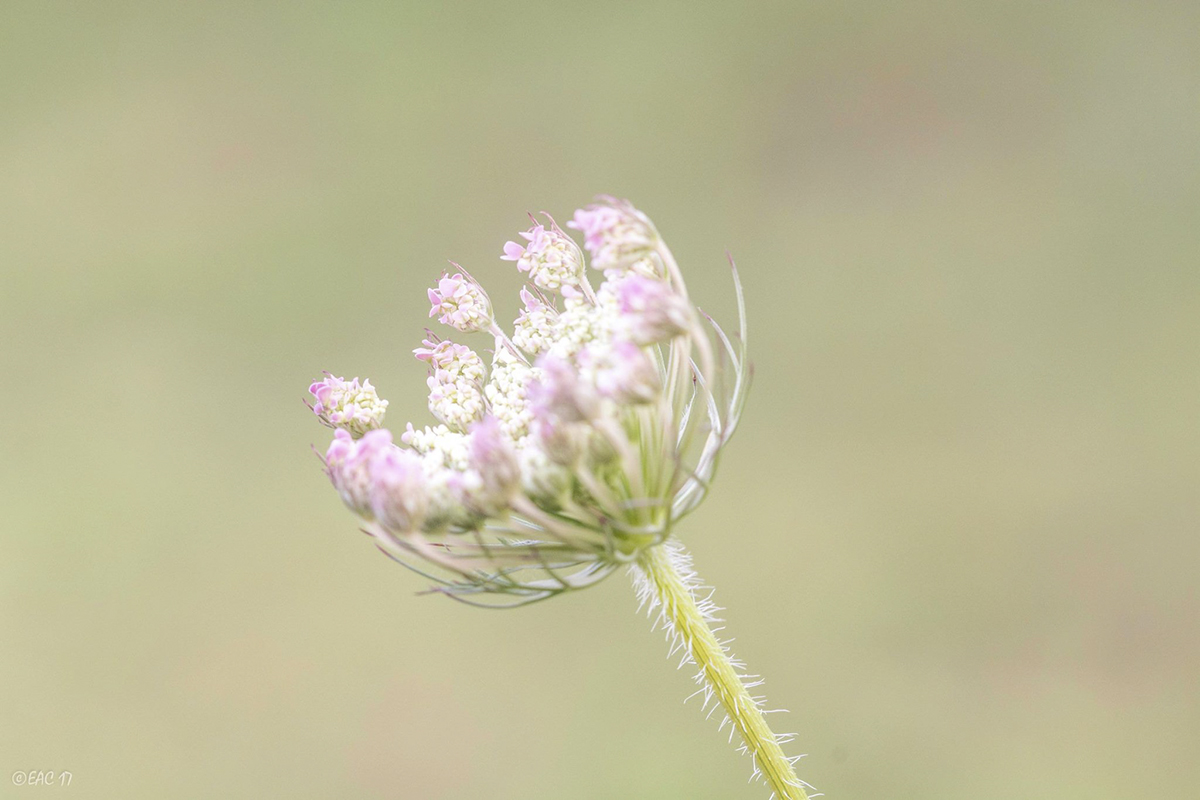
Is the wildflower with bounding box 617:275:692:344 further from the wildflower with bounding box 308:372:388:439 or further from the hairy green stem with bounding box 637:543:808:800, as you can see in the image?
the wildflower with bounding box 308:372:388:439

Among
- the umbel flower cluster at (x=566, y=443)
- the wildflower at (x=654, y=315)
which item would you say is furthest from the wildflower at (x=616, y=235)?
the wildflower at (x=654, y=315)

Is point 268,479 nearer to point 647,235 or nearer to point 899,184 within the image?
point 899,184

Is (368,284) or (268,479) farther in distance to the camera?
(368,284)

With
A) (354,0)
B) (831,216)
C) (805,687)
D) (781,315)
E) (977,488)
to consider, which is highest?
(354,0)

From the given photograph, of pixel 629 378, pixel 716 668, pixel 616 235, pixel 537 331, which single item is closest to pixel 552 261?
pixel 537 331

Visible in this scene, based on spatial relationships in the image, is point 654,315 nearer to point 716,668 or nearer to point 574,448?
point 574,448

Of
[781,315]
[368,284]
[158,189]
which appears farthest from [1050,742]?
[158,189]
